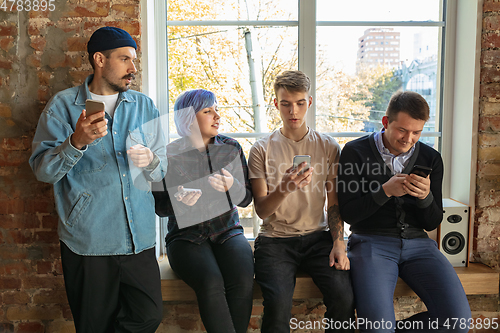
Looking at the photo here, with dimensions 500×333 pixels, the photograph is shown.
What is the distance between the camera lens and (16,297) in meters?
2.21

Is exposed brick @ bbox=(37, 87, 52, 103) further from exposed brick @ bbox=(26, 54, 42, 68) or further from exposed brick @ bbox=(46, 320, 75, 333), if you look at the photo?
exposed brick @ bbox=(46, 320, 75, 333)

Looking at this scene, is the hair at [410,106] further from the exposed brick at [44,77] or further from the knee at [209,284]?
the exposed brick at [44,77]

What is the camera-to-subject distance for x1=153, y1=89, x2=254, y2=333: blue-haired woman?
5.89 ft

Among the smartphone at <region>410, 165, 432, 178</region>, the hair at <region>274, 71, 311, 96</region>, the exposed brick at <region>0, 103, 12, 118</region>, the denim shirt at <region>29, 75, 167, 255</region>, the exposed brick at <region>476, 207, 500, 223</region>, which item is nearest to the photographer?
the denim shirt at <region>29, 75, 167, 255</region>

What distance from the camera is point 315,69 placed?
2420 millimetres

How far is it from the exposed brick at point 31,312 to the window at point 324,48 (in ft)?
4.30

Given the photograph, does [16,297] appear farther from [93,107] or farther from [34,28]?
[34,28]

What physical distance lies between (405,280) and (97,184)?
1.66m

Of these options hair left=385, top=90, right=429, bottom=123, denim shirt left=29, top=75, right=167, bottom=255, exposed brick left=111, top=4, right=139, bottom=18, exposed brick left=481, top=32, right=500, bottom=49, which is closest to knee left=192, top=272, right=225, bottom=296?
denim shirt left=29, top=75, right=167, bottom=255

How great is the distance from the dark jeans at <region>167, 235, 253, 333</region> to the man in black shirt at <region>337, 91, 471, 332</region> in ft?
1.85

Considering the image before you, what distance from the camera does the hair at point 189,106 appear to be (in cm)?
214

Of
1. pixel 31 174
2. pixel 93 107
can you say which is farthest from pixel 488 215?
pixel 31 174

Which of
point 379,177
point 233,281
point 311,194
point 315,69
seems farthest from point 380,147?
point 233,281

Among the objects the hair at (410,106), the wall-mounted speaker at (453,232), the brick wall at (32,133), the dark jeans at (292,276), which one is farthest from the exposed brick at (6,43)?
the wall-mounted speaker at (453,232)
